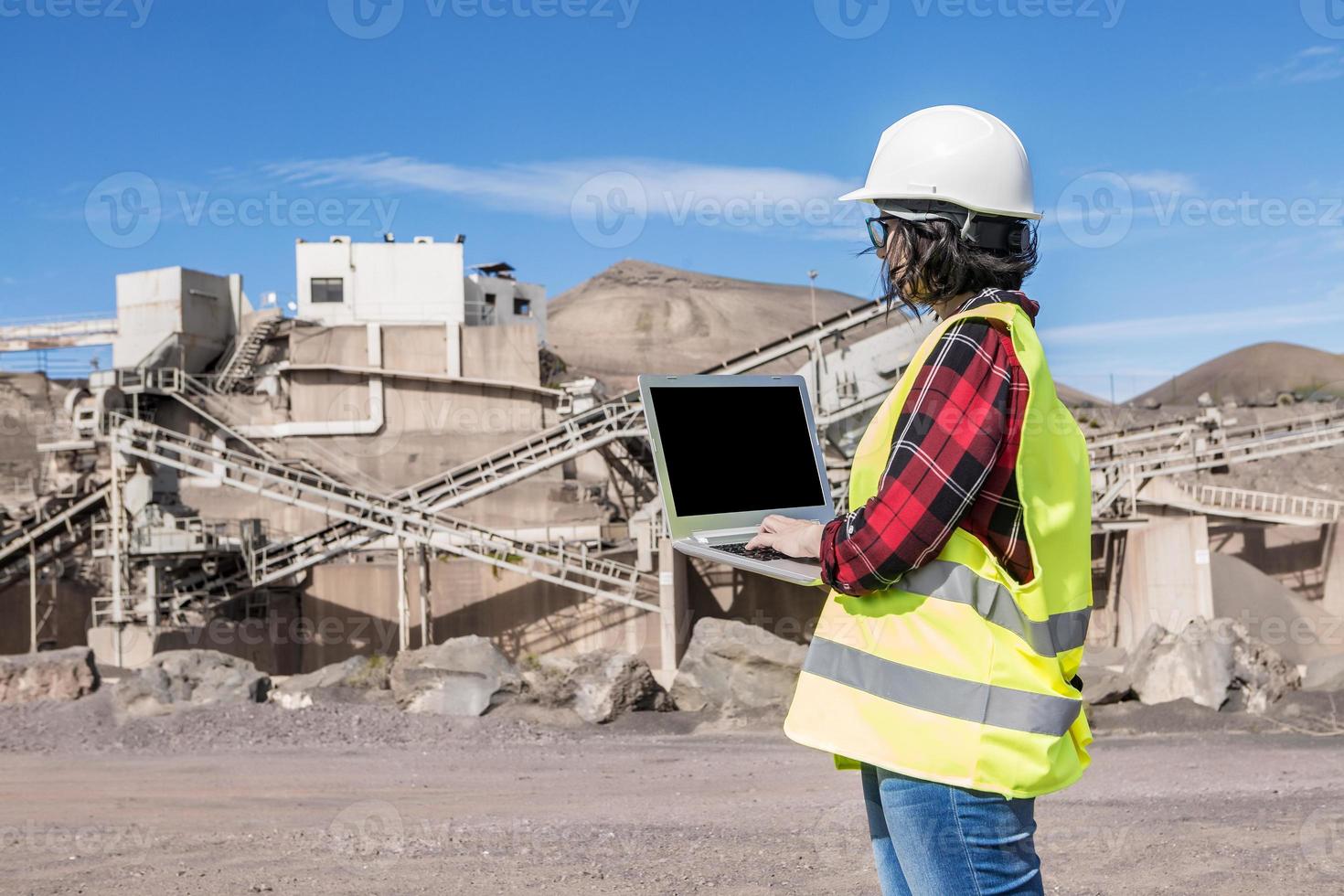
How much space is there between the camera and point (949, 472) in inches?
81.0

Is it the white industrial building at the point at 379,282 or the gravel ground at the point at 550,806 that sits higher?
the white industrial building at the point at 379,282

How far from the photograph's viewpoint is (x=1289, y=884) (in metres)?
5.25

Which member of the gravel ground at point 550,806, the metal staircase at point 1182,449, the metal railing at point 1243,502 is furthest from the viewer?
the metal railing at point 1243,502

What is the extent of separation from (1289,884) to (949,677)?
162 inches

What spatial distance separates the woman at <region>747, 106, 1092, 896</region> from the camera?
6.79ft

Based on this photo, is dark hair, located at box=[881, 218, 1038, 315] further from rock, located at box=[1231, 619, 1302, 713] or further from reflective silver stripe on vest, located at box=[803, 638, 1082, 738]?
rock, located at box=[1231, 619, 1302, 713]

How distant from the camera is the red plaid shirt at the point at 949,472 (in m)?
2.06

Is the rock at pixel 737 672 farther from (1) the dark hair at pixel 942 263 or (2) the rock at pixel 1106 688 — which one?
(1) the dark hair at pixel 942 263

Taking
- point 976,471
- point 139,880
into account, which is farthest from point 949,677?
point 139,880

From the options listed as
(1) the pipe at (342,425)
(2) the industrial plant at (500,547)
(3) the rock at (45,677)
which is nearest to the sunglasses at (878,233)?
(3) the rock at (45,677)

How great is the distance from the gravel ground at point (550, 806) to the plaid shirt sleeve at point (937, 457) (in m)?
3.64

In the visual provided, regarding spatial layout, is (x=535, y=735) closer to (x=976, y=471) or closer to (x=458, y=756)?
(x=458, y=756)

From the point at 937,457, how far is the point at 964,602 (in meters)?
0.25

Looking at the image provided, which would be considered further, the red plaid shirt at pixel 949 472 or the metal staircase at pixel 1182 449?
the metal staircase at pixel 1182 449
